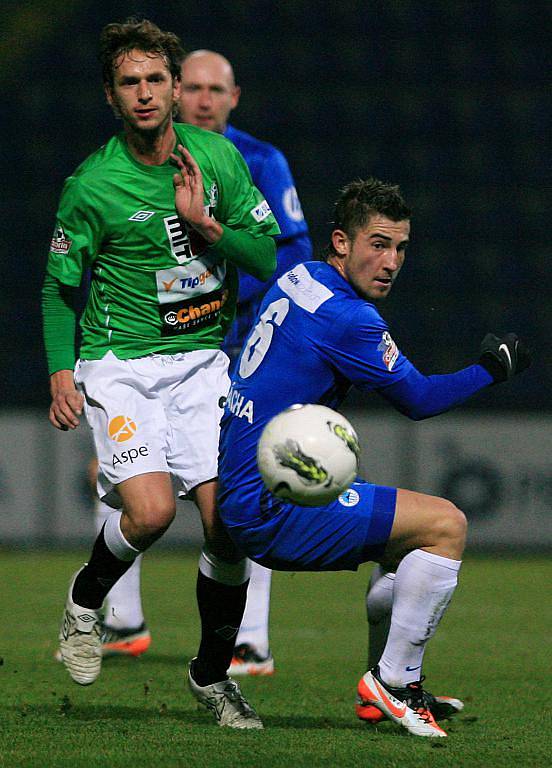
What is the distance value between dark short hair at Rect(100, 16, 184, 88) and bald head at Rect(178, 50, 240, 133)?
1.24m

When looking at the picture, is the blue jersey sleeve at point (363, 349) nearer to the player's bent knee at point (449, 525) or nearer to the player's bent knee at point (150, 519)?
the player's bent knee at point (449, 525)

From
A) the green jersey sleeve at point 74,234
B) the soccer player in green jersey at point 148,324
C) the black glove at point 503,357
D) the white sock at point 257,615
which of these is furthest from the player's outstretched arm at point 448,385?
the white sock at point 257,615

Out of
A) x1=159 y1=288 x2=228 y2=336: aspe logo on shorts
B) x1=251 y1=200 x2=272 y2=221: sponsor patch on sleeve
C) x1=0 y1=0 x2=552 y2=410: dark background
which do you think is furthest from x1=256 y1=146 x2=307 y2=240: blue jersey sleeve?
x1=0 y1=0 x2=552 y2=410: dark background

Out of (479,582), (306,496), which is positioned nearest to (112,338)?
(306,496)

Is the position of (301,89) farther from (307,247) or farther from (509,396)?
(307,247)

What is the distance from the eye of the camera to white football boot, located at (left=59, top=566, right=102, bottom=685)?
4.39 m

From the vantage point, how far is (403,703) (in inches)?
161

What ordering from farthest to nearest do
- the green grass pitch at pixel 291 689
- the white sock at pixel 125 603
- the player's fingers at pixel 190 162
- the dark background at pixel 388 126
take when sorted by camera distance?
the dark background at pixel 388 126 < the white sock at pixel 125 603 < the player's fingers at pixel 190 162 < the green grass pitch at pixel 291 689

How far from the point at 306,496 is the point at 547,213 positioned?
34.5 ft

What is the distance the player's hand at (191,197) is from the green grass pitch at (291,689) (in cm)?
154

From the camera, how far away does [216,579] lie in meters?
4.45

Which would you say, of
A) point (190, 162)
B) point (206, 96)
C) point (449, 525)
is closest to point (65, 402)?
point (190, 162)

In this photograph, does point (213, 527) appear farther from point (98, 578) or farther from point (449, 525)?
point (449, 525)

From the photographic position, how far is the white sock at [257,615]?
18.2 feet
